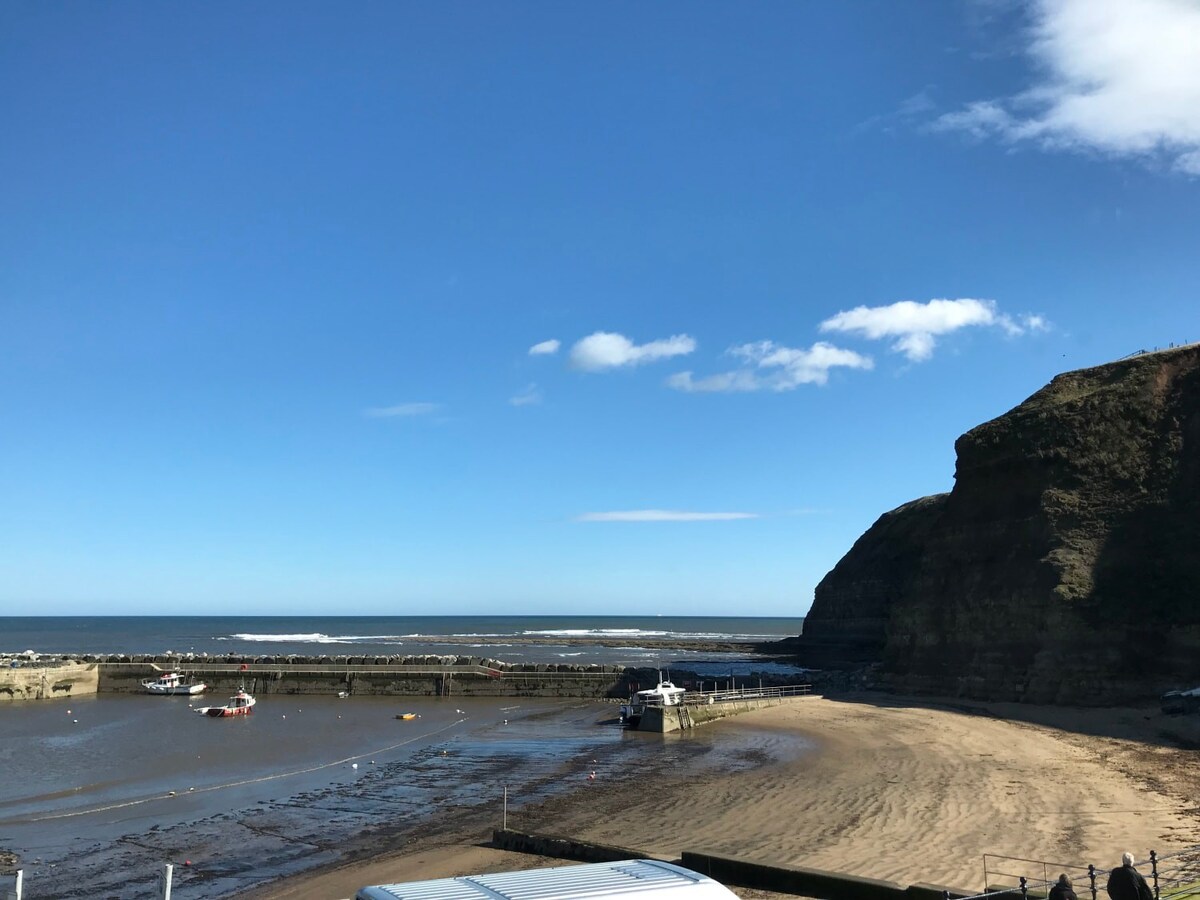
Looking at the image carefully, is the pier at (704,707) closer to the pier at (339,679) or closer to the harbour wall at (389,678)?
the pier at (339,679)

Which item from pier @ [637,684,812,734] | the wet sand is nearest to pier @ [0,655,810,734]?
pier @ [637,684,812,734]

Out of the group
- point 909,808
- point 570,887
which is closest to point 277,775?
point 909,808

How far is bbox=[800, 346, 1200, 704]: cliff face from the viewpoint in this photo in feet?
140

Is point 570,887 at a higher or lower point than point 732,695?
higher

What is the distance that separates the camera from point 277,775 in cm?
3425

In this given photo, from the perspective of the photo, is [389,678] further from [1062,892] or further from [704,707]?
[1062,892]

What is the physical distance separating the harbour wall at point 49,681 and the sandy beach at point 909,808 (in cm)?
5542

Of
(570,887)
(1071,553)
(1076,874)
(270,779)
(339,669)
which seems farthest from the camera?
(339,669)

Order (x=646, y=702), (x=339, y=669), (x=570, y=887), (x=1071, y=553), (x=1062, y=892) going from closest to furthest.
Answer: (x=570, y=887)
(x=1062, y=892)
(x=1071, y=553)
(x=646, y=702)
(x=339, y=669)

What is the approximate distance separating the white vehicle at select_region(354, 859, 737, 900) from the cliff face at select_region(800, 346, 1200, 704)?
42.5 meters

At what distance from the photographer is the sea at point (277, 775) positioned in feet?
72.8

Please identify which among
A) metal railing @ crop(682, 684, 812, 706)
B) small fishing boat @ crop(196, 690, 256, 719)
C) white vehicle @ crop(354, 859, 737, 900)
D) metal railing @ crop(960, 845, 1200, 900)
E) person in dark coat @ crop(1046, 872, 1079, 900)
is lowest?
small fishing boat @ crop(196, 690, 256, 719)

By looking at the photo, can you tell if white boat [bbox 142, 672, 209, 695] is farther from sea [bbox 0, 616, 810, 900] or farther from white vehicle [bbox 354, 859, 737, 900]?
white vehicle [bbox 354, 859, 737, 900]

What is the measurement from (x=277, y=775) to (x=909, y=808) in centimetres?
2450
